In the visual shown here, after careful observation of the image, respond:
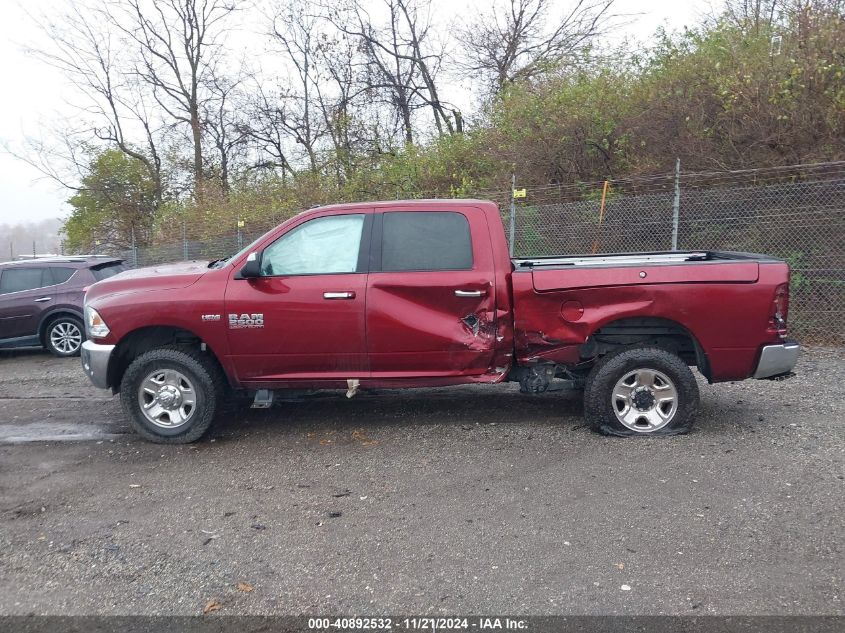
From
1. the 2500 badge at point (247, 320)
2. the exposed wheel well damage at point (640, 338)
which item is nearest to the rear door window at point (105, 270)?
the 2500 badge at point (247, 320)

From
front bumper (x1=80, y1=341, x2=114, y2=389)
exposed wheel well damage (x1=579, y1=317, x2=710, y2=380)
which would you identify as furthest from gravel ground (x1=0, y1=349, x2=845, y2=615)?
exposed wheel well damage (x1=579, y1=317, x2=710, y2=380)

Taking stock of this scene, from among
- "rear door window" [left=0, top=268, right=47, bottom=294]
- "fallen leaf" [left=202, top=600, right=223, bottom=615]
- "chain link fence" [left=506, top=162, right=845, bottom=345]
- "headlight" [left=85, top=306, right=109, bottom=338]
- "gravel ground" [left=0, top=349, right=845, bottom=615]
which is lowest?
"fallen leaf" [left=202, top=600, right=223, bottom=615]

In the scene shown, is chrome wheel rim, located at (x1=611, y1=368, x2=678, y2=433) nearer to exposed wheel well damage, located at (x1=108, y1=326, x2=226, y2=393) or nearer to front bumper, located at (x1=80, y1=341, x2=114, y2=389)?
exposed wheel well damage, located at (x1=108, y1=326, x2=226, y2=393)

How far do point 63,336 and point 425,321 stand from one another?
759 cm

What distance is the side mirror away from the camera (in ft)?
17.9

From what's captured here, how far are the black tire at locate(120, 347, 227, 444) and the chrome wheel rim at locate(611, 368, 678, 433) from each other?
3.24 metres

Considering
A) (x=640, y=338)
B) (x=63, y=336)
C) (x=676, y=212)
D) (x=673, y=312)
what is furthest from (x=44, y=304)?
(x=676, y=212)

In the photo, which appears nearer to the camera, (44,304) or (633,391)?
(633,391)

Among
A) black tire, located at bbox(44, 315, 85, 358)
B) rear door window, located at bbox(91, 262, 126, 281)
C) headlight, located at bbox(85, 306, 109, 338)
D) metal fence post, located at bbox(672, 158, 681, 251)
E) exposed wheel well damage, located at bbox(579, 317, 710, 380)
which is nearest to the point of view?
exposed wheel well damage, located at bbox(579, 317, 710, 380)

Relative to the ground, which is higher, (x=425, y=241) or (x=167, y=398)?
(x=425, y=241)

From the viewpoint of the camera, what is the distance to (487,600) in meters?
3.20

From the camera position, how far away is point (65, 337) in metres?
10.6

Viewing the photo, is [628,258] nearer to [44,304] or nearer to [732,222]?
[732,222]

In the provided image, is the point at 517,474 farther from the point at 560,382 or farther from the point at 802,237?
the point at 802,237
